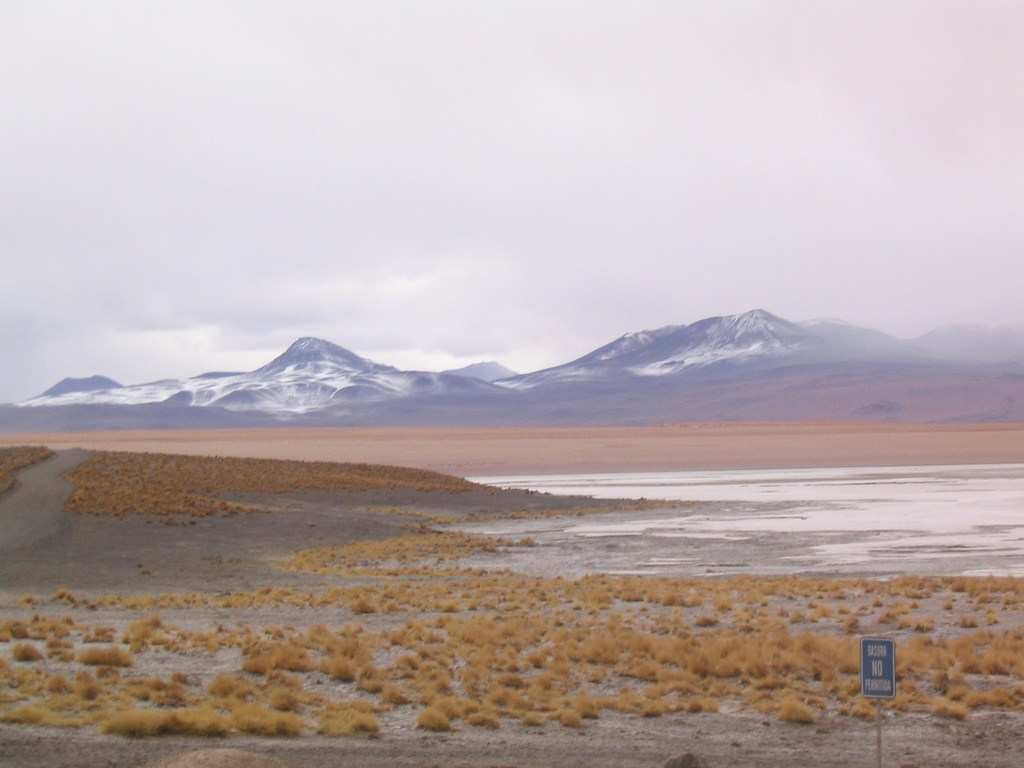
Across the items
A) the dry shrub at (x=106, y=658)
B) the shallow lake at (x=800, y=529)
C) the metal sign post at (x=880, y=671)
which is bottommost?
the shallow lake at (x=800, y=529)

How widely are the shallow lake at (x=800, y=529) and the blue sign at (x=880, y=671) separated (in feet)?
45.6

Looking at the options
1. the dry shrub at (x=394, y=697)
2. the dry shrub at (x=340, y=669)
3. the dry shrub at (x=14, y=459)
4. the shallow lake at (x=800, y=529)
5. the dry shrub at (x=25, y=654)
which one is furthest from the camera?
the dry shrub at (x=14, y=459)

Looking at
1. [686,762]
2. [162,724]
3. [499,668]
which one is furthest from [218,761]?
[499,668]

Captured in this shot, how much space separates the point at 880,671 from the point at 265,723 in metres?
5.46

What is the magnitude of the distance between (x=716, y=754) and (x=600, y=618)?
646 cm

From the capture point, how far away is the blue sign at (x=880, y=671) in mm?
6980

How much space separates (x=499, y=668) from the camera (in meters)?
11.7

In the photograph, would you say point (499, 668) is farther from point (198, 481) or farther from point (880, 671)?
point (198, 481)

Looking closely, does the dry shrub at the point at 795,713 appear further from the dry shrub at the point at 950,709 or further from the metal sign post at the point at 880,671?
the metal sign post at the point at 880,671

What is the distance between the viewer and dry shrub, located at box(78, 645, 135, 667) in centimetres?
1097

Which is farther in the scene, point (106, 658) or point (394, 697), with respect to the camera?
point (106, 658)

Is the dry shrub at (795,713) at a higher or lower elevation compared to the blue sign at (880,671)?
lower

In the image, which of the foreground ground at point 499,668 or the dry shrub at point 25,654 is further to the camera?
the dry shrub at point 25,654

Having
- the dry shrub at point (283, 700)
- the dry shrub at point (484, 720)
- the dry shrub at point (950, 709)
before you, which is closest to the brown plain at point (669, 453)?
the dry shrub at point (283, 700)
